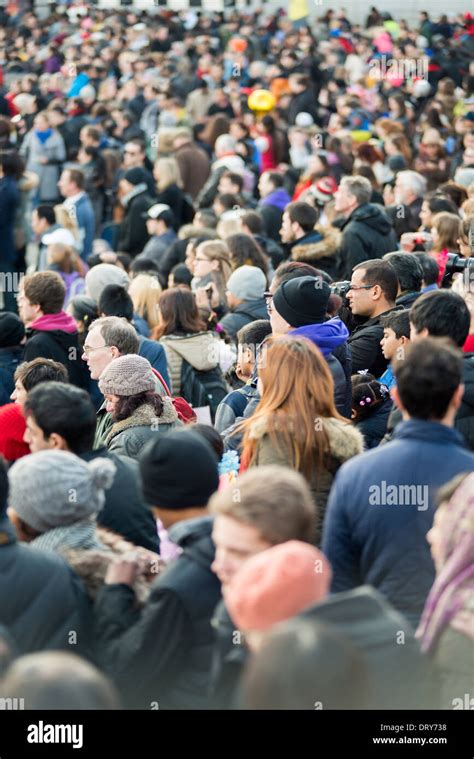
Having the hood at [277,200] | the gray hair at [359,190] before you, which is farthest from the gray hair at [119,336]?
the hood at [277,200]

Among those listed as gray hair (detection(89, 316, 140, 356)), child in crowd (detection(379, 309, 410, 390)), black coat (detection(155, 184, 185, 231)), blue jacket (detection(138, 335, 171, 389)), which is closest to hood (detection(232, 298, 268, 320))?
blue jacket (detection(138, 335, 171, 389))

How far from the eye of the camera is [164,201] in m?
11.0

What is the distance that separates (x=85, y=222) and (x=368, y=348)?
17.2 feet

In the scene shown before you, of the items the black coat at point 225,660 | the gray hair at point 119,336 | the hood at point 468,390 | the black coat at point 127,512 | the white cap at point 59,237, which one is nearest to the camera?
the black coat at point 225,660

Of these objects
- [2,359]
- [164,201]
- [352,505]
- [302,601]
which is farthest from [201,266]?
[302,601]

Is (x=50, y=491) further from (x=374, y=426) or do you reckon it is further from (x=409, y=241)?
(x=409, y=241)

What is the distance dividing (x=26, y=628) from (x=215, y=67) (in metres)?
17.0

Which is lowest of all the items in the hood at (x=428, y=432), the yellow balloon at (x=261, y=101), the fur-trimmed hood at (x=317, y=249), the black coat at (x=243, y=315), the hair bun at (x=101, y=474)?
the yellow balloon at (x=261, y=101)

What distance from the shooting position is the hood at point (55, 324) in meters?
6.39

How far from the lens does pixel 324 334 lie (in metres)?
4.97

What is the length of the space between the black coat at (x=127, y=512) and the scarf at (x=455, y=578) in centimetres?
126

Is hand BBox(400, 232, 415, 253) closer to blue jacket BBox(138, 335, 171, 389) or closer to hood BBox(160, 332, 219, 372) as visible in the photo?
hood BBox(160, 332, 219, 372)

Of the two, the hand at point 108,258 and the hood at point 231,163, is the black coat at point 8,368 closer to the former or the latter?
the hand at point 108,258
